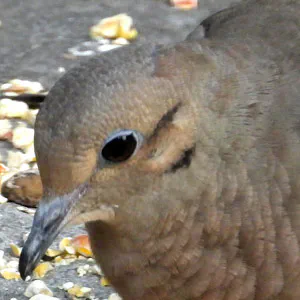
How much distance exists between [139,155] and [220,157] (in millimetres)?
224

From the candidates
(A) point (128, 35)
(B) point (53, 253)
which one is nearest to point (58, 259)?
(B) point (53, 253)

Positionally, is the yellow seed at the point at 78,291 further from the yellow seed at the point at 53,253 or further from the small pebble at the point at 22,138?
the small pebble at the point at 22,138

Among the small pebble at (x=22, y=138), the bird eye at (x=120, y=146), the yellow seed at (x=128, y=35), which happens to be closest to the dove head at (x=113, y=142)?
the bird eye at (x=120, y=146)

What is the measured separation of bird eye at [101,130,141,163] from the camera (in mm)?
2029

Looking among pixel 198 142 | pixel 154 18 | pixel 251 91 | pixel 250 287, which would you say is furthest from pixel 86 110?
pixel 154 18

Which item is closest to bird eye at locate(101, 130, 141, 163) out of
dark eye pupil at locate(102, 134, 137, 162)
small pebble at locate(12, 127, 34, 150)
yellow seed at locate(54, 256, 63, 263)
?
dark eye pupil at locate(102, 134, 137, 162)

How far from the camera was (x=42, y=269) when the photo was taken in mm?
3082

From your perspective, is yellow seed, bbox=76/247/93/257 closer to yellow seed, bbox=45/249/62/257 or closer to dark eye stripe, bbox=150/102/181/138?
yellow seed, bbox=45/249/62/257

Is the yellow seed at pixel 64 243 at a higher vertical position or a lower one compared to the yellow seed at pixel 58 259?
higher

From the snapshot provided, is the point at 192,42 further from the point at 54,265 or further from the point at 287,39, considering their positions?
the point at 54,265

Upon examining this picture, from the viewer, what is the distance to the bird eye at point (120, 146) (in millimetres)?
2029

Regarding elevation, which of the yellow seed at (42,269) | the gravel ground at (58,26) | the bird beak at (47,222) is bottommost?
the gravel ground at (58,26)

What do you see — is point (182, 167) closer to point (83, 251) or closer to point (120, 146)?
point (120, 146)

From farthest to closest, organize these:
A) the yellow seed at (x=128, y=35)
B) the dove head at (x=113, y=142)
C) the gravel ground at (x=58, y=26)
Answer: the yellow seed at (x=128, y=35) < the gravel ground at (x=58, y=26) < the dove head at (x=113, y=142)
